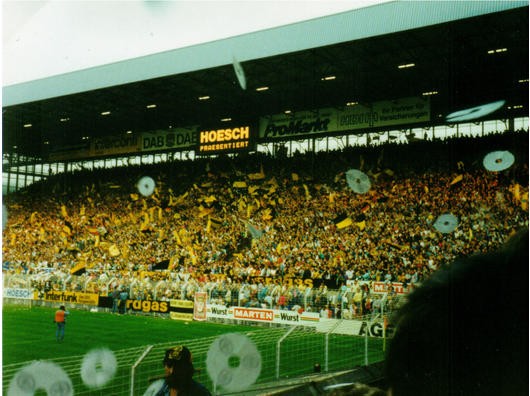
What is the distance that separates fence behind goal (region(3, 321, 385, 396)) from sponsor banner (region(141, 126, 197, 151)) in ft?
42.0

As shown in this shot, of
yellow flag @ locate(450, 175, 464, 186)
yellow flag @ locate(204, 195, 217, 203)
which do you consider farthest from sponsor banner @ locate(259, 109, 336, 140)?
yellow flag @ locate(450, 175, 464, 186)

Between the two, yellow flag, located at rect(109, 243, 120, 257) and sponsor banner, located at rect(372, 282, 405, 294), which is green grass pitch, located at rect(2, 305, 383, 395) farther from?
yellow flag, located at rect(109, 243, 120, 257)

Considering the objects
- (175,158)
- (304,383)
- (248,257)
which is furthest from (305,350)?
(175,158)

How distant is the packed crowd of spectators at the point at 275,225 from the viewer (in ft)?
47.9

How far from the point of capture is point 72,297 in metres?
18.8

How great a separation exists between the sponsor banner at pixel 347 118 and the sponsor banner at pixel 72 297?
898 cm

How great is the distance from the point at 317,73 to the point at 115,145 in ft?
40.2

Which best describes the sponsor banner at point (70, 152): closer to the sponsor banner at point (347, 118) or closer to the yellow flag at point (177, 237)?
the yellow flag at point (177, 237)

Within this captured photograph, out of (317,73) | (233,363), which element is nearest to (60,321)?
(233,363)

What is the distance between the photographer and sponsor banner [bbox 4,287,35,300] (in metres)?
19.8

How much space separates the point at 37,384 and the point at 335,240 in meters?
11.2

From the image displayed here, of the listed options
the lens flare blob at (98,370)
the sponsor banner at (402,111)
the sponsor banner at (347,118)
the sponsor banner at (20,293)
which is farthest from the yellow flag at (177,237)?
the lens flare blob at (98,370)

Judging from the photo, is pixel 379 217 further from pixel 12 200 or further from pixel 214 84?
pixel 12 200

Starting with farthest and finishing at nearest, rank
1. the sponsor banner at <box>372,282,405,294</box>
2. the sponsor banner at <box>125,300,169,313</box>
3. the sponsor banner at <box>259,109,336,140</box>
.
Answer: the sponsor banner at <box>259,109,336,140</box> < the sponsor banner at <box>125,300,169,313</box> < the sponsor banner at <box>372,282,405,294</box>
